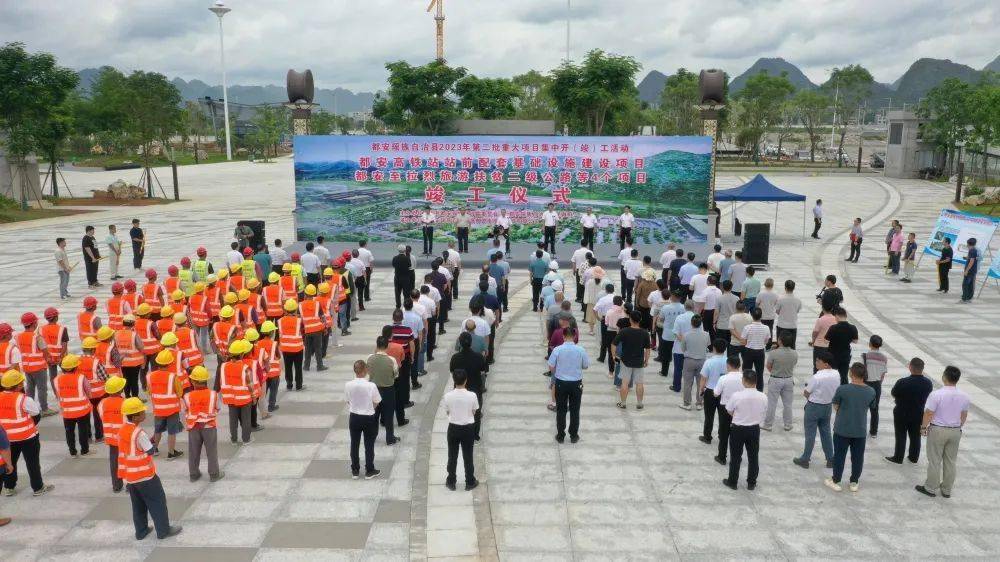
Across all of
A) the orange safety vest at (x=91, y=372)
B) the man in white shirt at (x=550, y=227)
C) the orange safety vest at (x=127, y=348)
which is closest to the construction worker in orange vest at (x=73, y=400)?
the orange safety vest at (x=91, y=372)

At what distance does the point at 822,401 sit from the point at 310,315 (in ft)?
25.2

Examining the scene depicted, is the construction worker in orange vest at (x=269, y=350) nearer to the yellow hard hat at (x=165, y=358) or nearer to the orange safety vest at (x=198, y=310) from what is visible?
the yellow hard hat at (x=165, y=358)

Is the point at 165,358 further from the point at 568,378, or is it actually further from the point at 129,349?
the point at 568,378

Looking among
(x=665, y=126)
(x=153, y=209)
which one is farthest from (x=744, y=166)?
(x=153, y=209)

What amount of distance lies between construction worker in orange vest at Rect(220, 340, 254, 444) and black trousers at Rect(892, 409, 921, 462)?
7.92 meters

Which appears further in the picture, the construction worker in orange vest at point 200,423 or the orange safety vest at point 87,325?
the orange safety vest at point 87,325

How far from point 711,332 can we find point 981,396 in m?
4.13

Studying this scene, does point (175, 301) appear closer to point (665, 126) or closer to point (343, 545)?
point (343, 545)

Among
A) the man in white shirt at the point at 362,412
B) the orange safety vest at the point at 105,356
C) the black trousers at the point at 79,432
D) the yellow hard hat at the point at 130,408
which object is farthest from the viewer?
the orange safety vest at the point at 105,356

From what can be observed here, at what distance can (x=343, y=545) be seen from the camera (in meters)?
6.89

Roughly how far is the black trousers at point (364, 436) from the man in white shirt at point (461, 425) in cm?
94

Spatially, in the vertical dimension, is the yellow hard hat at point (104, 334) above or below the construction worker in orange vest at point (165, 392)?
above

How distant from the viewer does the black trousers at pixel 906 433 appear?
8383 millimetres

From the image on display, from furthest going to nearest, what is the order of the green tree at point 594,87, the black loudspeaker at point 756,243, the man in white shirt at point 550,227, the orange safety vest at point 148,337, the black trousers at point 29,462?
the green tree at point 594,87 → the man in white shirt at point 550,227 → the black loudspeaker at point 756,243 → the orange safety vest at point 148,337 → the black trousers at point 29,462
